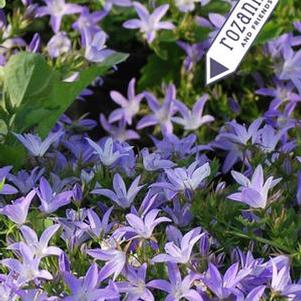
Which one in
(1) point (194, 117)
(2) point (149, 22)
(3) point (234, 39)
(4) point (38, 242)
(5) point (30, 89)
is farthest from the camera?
(2) point (149, 22)

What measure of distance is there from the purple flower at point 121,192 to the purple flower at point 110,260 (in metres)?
0.19

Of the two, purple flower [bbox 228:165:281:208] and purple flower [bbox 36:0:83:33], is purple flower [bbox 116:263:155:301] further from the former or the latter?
purple flower [bbox 36:0:83:33]

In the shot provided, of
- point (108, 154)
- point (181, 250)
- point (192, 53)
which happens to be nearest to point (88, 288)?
point (181, 250)

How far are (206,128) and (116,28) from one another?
1.43 ft

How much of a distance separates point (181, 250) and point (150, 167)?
0.89 feet

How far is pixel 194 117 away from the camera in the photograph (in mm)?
2287

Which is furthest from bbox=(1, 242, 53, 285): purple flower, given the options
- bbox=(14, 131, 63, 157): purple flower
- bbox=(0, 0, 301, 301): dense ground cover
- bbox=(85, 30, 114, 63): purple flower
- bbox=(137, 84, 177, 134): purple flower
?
bbox=(137, 84, 177, 134): purple flower

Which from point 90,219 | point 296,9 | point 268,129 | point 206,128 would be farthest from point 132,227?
point 296,9

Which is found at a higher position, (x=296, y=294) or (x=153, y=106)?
(x=296, y=294)

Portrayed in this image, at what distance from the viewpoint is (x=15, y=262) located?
152 centimetres

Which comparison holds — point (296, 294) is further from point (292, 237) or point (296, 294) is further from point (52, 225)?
point (52, 225)

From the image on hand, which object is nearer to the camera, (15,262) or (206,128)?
(15,262)

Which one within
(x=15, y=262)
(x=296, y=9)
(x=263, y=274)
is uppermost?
(x=296, y=9)

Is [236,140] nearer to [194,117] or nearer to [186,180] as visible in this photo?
[186,180]
